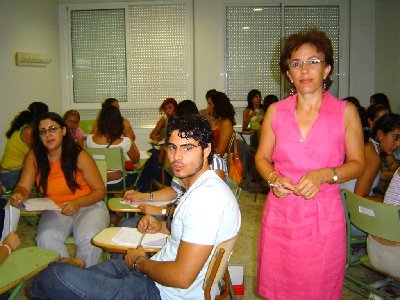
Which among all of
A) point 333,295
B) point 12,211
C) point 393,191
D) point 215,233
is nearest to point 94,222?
point 12,211

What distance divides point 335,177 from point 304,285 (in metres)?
0.48

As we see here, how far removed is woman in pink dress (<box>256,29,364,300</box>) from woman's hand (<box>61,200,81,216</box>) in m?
1.41

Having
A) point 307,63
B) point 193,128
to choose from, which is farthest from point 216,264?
point 307,63

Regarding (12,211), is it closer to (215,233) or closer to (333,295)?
(215,233)

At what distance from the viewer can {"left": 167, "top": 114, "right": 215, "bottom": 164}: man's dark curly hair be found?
5.03ft

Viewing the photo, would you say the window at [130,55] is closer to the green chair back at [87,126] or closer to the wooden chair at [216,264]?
the green chair back at [87,126]

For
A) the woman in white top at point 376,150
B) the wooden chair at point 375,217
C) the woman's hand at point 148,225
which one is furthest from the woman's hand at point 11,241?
the woman in white top at point 376,150

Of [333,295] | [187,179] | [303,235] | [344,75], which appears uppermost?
[344,75]

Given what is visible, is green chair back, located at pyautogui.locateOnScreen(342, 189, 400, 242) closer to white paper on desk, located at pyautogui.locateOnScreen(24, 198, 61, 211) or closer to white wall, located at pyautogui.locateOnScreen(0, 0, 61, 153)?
white paper on desk, located at pyautogui.locateOnScreen(24, 198, 61, 211)

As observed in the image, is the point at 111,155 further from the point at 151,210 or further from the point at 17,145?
the point at 151,210

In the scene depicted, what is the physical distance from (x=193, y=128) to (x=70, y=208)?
4.42 feet

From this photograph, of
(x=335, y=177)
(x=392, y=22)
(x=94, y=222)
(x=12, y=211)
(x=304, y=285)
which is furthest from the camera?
(x=392, y=22)

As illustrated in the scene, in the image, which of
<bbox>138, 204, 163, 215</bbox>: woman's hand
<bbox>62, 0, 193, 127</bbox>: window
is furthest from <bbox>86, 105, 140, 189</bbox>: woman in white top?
<bbox>62, 0, 193, 127</bbox>: window

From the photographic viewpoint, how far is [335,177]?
150cm
